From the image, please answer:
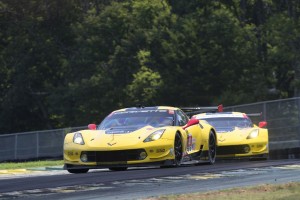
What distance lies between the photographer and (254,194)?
11.1 meters

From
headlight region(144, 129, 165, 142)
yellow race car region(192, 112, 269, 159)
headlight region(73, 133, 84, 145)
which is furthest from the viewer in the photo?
yellow race car region(192, 112, 269, 159)

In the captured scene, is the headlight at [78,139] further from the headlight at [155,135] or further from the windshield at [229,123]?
the windshield at [229,123]

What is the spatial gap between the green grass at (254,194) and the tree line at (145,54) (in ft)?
111

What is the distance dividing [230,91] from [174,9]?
25.5 ft

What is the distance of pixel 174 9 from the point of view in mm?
53250

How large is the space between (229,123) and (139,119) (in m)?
6.39

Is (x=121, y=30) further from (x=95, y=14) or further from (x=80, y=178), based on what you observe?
(x=80, y=178)

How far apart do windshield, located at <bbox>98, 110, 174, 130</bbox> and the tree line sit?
89.1ft

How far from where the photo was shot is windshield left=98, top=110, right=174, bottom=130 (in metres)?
18.6

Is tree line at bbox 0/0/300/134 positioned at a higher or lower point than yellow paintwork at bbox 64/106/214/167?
higher

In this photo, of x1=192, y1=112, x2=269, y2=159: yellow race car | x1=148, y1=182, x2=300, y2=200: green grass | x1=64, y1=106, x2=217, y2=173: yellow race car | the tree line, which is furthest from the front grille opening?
the tree line

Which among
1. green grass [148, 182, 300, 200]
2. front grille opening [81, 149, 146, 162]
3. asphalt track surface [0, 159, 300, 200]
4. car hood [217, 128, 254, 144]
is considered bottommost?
green grass [148, 182, 300, 200]

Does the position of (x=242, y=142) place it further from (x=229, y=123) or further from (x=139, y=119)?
(x=139, y=119)

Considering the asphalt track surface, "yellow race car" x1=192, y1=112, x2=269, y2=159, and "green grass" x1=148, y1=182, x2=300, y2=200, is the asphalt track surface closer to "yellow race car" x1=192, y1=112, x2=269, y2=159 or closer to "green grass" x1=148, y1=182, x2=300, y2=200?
"green grass" x1=148, y1=182, x2=300, y2=200
